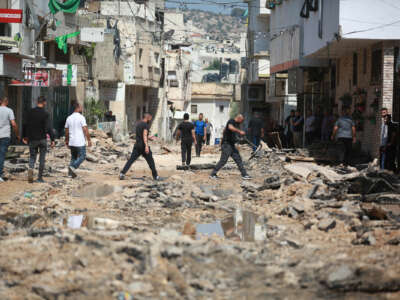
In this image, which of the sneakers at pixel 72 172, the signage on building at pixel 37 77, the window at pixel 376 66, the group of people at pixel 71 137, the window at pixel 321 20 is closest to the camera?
the group of people at pixel 71 137

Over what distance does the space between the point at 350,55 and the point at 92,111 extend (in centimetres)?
1989

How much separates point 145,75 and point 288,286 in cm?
4915

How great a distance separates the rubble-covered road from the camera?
6.54 m

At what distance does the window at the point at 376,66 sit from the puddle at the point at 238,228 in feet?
36.7

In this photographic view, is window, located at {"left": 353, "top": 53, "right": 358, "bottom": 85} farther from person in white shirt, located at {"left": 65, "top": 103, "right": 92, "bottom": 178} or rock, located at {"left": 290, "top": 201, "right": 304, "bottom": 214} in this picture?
rock, located at {"left": 290, "top": 201, "right": 304, "bottom": 214}

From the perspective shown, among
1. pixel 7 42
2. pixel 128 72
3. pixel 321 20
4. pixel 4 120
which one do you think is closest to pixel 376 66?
pixel 321 20

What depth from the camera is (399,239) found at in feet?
28.4

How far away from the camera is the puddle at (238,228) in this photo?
9.70 meters

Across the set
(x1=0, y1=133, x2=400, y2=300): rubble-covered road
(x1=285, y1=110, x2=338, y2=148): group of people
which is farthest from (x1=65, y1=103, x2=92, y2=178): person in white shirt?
(x1=285, y1=110, x2=338, y2=148): group of people

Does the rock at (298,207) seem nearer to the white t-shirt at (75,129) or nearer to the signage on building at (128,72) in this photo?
the white t-shirt at (75,129)

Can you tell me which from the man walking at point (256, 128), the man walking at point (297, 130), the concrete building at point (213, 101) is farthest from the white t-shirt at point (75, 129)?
the concrete building at point (213, 101)

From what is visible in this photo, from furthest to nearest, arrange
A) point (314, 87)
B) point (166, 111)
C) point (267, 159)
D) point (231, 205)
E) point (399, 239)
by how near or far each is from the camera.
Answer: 1. point (166, 111)
2. point (314, 87)
3. point (267, 159)
4. point (231, 205)
5. point (399, 239)

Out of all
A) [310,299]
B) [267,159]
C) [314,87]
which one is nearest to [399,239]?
[310,299]

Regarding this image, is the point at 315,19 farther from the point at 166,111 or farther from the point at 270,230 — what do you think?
the point at 166,111
